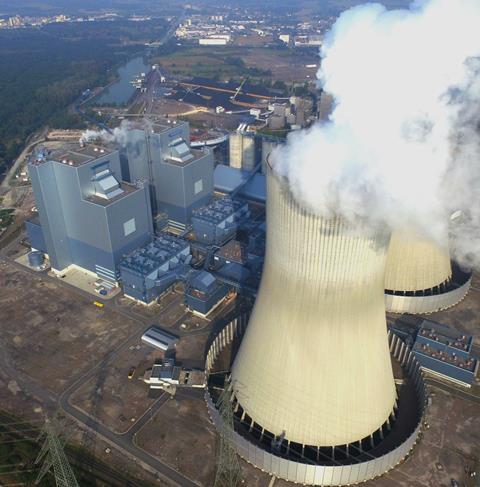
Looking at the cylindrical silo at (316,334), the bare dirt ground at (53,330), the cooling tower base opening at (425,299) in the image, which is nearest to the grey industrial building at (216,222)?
the bare dirt ground at (53,330)

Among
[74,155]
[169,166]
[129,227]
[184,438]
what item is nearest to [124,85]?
[169,166]

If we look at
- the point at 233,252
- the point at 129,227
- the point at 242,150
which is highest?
the point at 129,227

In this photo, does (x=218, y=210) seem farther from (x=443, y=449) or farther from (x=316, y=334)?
(x=443, y=449)

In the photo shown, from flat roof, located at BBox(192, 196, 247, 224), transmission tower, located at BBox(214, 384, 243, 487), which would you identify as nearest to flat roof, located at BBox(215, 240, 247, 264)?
flat roof, located at BBox(192, 196, 247, 224)

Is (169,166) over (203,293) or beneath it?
over

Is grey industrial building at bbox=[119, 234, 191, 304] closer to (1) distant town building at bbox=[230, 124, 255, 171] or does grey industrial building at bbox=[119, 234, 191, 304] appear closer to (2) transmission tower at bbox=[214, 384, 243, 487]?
(2) transmission tower at bbox=[214, 384, 243, 487]

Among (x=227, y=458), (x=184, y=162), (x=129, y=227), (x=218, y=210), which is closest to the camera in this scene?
(x=227, y=458)
